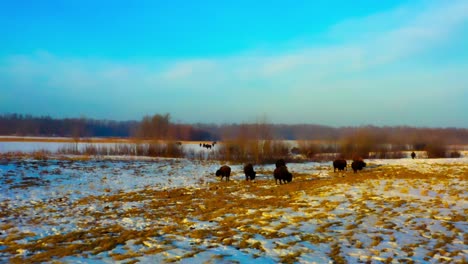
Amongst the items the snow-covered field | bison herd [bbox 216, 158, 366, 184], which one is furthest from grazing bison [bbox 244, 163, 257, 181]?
the snow-covered field

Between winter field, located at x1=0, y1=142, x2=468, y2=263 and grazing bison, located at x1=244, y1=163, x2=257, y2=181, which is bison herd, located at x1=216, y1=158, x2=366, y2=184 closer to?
grazing bison, located at x1=244, y1=163, x2=257, y2=181

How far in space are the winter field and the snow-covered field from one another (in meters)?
0.02

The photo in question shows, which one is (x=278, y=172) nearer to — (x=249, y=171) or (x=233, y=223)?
(x=249, y=171)

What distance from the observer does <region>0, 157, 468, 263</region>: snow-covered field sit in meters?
6.76

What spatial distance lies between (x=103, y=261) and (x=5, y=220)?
5.41 meters

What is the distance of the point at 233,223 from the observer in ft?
31.0

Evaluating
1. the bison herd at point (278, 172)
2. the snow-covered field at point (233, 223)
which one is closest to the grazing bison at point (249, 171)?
the bison herd at point (278, 172)

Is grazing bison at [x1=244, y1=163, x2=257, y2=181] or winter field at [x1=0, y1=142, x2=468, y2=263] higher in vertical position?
grazing bison at [x1=244, y1=163, x2=257, y2=181]

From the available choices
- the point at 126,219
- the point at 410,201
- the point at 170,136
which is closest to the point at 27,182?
the point at 126,219

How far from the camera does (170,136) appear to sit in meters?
44.7

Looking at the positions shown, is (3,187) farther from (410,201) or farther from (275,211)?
(410,201)

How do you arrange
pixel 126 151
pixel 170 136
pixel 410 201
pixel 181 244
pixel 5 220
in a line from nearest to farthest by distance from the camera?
1. pixel 181 244
2. pixel 5 220
3. pixel 410 201
4. pixel 126 151
5. pixel 170 136

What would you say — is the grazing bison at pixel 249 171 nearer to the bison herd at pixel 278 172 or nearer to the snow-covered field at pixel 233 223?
the bison herd at pixel 278 172

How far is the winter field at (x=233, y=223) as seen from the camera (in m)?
6.75
